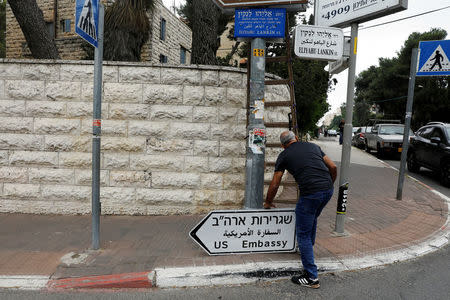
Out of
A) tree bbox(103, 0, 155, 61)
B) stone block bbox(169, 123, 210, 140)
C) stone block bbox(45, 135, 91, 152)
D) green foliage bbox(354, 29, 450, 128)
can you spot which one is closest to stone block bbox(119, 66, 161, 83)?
stone block bbox(169, 123, 210, 140)

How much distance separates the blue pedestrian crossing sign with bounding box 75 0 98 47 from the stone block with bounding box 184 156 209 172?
2.61m

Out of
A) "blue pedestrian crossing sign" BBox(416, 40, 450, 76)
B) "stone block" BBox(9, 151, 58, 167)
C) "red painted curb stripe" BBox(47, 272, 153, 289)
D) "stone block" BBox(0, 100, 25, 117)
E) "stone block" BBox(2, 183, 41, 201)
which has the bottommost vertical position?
"red painted curb stripe" BBox(47, 272, 153, 289)

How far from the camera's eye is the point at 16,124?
5848 millimetres

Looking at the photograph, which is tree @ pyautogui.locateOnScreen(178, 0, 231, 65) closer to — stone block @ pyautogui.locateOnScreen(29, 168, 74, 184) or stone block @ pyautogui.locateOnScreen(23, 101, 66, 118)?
stone block @ pyautogui.locateOnScreen(23, 101, 66, 118)

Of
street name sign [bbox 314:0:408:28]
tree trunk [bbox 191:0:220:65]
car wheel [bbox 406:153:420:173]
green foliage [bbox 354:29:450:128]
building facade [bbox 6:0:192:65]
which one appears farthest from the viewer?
green foliage [bbox 354:29:450:128]

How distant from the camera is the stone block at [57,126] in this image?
583 cm

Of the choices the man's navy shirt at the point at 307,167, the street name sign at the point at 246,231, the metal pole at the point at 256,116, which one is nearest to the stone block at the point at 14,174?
the street name sign at the point at 246,231

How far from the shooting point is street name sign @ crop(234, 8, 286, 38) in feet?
13.9

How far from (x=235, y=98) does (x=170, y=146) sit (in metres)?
1.51

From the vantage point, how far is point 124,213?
5895 millimetres

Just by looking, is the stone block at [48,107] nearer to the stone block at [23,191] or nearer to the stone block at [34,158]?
the stone block at [34,158]

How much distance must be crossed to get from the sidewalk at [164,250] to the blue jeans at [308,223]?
0.35 metres

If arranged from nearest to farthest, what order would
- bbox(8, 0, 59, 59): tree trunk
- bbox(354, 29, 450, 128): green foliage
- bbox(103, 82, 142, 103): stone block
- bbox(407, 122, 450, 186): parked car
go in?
1. bbox(103, 82, 142, 103): stone block
2. bbox(8, 0, 59, 59): tree trunk
3. bbox(407, 122, 450, 186): parked car
4. bbox(354, 29, 450, 128): green foliage

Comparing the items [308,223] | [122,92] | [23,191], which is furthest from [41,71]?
[308,223]
